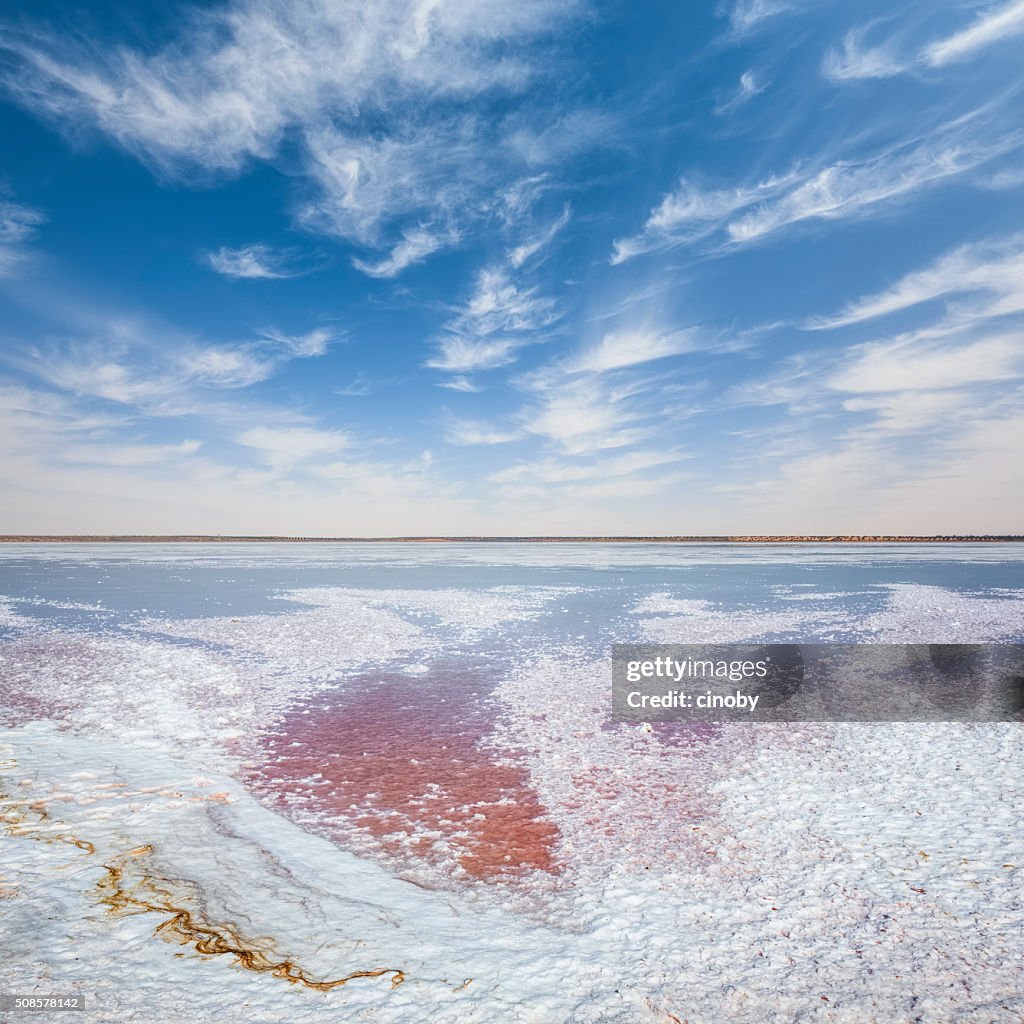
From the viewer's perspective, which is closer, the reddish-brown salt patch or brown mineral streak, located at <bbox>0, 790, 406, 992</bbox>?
brown mineral streak, located at <bbox>0, 790, 406, 992</bbox>

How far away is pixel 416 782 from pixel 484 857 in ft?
4.40

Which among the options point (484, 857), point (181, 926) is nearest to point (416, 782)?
point (484, 857)

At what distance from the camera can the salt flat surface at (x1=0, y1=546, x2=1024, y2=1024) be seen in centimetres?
276

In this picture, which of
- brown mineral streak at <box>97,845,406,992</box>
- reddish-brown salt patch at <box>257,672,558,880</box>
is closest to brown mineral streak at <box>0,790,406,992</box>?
brown mineral streak at <box>97,845,406,992</box>

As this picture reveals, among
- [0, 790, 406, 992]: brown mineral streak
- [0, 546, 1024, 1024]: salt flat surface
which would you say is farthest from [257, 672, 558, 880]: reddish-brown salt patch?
[0, 790, 406, 992]: brown mineral streak

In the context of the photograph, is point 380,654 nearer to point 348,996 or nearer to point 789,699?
point 789,699

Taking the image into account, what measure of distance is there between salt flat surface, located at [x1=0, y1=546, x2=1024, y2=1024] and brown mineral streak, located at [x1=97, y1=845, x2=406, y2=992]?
0.05ft

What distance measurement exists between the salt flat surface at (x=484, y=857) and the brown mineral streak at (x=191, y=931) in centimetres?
1

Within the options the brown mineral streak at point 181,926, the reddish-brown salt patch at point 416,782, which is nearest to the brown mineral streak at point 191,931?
the brown mineral streak at point 181,926

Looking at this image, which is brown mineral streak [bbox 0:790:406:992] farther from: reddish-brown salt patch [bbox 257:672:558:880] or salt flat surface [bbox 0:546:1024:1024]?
reddish-brown salt patch [bbox 257:672:558:880]

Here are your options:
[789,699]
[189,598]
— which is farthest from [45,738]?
[189,598]

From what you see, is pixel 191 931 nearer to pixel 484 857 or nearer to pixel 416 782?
pixel 484 857

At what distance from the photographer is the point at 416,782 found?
16.8ft

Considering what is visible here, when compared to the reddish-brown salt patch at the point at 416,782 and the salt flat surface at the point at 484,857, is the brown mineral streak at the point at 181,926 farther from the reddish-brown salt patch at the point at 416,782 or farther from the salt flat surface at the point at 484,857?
the reddish-brown salt patch at the point at 416,782
